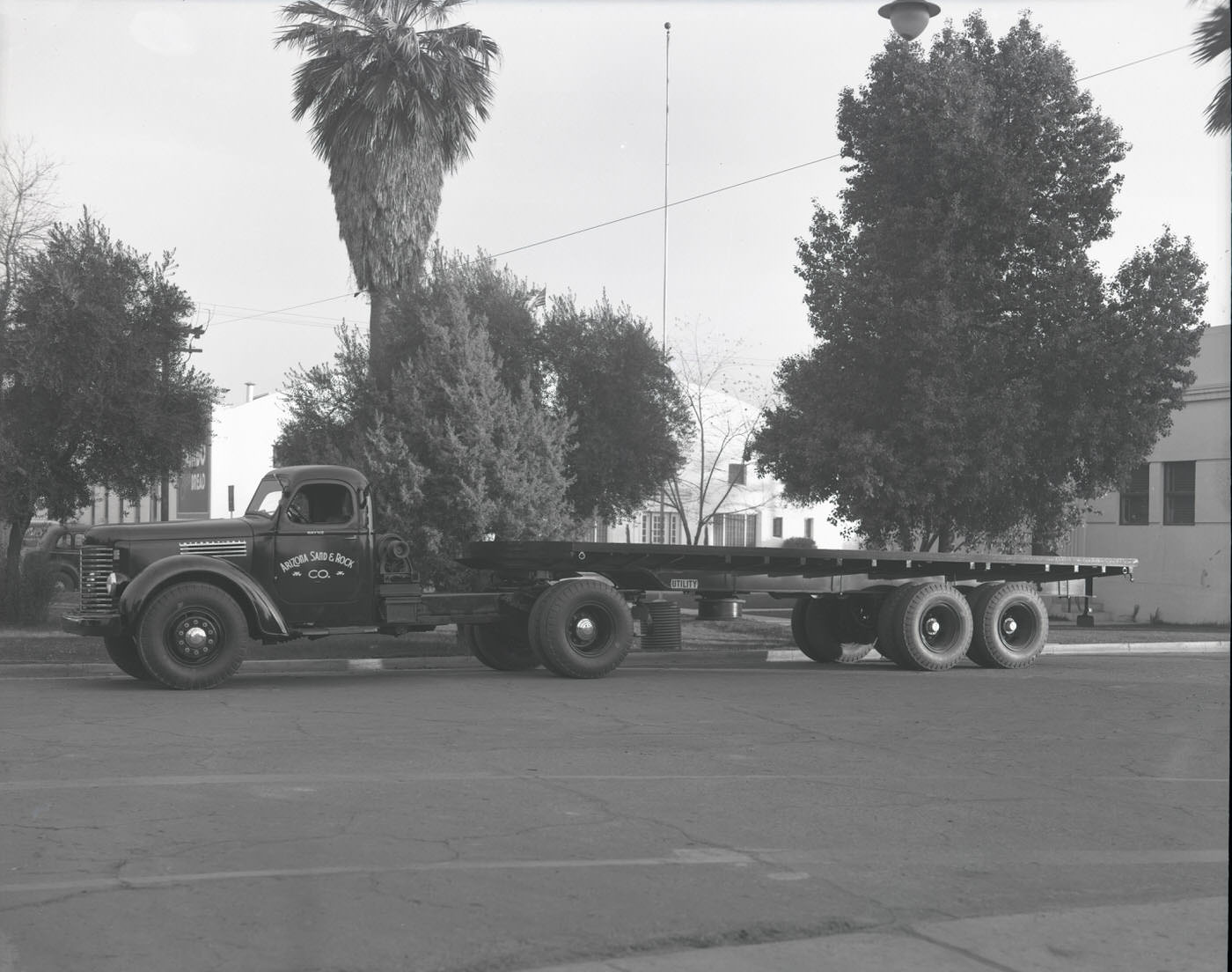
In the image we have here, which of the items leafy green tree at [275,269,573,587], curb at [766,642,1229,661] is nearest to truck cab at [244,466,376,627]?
leafy green tree at [275,269,573,587]

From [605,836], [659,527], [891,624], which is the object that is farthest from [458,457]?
[659,527]

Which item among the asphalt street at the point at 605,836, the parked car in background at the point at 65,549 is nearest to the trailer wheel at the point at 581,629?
the asphalt street at the point at 605,836

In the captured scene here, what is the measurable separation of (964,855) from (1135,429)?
15.8m

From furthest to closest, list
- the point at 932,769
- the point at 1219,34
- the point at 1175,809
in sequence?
1. the point at 932,769
2. the point at 1175,809
3. the point at 1219,34

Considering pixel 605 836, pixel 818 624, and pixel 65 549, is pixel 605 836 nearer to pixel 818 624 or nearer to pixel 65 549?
pixel 818 624

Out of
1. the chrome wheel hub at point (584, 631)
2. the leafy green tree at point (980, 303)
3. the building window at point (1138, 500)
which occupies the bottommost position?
the chrome wheel hub at point (584, 631)

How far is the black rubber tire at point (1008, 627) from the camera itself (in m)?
17.2

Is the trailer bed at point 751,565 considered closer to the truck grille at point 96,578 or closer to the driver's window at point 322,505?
the driver's window at point 322,505

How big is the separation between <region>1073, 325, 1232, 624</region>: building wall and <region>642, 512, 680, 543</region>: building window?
19458mm

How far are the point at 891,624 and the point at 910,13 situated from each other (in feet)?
29.1

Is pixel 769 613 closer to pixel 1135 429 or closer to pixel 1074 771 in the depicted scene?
pixel 1135 429

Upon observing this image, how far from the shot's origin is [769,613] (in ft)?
101

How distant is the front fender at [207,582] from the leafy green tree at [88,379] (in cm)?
901

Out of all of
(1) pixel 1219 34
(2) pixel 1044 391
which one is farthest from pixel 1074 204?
(1) pixel 1219 34
